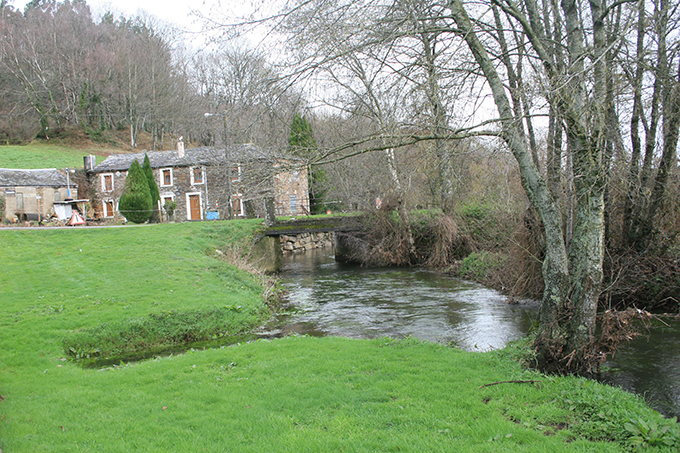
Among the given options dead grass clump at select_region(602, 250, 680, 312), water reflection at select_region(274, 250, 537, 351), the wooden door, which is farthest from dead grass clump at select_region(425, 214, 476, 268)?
A: the wooden door

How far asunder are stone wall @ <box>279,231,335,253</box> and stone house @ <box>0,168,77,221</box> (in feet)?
57.7

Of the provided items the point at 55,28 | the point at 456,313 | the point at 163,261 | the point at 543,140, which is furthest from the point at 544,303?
the point at 55,28

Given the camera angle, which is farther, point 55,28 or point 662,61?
point 55,28

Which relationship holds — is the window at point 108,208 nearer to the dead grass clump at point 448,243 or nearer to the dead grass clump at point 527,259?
the dead grass clump at point 448,243

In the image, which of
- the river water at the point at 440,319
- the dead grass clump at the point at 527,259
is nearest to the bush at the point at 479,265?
the river water at the point at 440,319

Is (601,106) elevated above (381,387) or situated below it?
above

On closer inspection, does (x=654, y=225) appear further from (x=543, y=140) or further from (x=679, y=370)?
(x=679, y=370)

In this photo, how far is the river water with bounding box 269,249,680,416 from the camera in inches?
294

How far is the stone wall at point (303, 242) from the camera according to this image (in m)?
38.8

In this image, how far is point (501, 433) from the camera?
186 inches

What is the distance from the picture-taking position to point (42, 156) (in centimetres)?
5312

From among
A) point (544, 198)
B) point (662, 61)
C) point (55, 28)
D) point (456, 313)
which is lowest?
point (456, 313)

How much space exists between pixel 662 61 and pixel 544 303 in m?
6.03

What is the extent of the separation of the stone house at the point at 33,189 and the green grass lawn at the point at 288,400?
1222 inches
